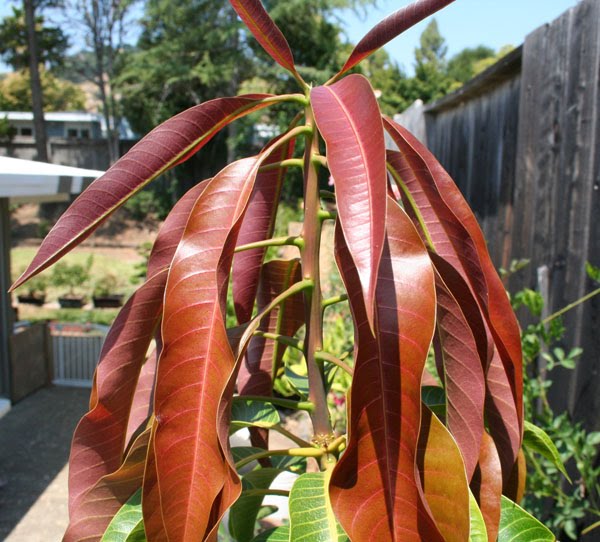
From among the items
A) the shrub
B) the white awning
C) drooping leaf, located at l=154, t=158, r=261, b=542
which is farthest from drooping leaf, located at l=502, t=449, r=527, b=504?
the white awning

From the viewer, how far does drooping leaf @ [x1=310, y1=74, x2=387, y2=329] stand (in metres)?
0.49

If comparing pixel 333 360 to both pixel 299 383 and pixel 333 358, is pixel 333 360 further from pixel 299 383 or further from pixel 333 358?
pixel 299 383

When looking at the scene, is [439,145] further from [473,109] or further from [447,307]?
[447,307]

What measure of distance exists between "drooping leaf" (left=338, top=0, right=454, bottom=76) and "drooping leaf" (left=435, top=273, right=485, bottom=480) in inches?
11.2

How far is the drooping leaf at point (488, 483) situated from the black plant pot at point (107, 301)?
9.72m

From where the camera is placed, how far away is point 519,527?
75 centimetres

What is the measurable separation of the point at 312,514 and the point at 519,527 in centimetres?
28

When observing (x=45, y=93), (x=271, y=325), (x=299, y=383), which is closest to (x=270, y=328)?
(x=271, y=325)

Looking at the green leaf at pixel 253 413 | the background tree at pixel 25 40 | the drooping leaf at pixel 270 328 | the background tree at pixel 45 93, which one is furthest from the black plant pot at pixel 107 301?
the background tree at pixel 45 93

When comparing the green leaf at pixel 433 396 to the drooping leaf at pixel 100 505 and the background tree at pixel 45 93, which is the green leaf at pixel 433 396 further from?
the background tree at pixel 45 93

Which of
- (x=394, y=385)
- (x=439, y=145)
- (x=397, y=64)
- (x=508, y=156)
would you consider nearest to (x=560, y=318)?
(x=508, y=156)

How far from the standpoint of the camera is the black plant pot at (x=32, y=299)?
10258 millimetres

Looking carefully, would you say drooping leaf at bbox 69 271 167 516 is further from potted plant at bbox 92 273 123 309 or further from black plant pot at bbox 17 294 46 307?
black plant pot at bbox 17 294 46 307

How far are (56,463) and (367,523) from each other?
4.43m
